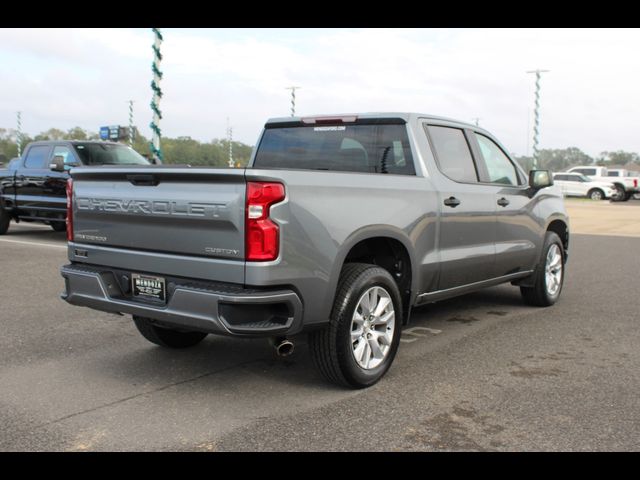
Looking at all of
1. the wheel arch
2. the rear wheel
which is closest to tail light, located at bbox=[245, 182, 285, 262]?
the wheel arch

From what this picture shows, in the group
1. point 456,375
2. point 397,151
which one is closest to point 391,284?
point 456,375

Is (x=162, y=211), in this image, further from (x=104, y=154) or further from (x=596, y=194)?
(x=596, y=194)

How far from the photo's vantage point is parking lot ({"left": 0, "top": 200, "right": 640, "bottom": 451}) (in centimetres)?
344

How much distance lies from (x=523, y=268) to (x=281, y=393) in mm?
3356

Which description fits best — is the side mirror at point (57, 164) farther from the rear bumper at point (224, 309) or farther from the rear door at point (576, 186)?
the rear door at point (576, 186)

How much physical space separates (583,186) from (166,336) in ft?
121

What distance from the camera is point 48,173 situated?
12188mm

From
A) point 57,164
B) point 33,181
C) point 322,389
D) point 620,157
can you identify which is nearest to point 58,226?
point 33,181

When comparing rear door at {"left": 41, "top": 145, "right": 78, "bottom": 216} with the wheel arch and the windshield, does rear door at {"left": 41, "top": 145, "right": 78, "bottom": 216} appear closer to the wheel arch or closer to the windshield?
the windshield

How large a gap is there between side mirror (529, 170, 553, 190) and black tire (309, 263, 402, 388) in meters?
2.86

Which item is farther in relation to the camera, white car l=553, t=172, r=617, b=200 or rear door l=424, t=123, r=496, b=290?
white car l=553, t=172, r=617, b=200

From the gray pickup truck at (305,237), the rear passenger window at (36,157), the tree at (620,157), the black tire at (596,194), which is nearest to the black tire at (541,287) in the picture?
the gray pickup truck at (305,237)
